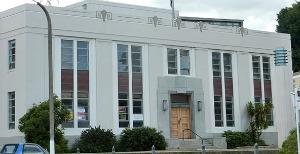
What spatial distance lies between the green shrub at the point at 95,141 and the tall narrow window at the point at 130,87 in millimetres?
2148

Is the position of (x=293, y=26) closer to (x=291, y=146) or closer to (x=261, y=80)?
(x=261, y=80)

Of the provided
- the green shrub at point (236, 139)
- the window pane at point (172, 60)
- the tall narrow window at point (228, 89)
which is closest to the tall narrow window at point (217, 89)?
the tall narrow window at point (228, 89)

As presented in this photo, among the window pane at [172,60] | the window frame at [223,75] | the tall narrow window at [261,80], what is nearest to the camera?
the window pane at [172,60]

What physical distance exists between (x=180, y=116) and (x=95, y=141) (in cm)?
744

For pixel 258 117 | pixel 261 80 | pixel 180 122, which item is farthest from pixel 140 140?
pixel 261 80

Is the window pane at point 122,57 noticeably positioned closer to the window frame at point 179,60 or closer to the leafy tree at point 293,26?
the window frame at point 179,60

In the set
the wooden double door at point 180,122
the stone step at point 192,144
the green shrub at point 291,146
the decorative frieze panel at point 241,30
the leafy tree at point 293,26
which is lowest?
the stone step at point 192,144

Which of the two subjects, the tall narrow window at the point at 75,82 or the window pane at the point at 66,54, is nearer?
the tall narrow window at the point at 75,82

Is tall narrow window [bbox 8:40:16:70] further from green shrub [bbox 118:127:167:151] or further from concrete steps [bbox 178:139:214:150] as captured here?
concrete steps [bbox 178:139:214:150]

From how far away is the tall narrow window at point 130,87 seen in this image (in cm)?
3753

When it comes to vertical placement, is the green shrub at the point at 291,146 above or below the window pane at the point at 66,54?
below

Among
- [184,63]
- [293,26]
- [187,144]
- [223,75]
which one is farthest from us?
[293,26]

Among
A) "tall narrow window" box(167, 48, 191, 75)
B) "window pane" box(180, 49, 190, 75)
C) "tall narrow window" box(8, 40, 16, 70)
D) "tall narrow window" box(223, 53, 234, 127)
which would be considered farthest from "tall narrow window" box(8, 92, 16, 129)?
"tall narrow window" box(223, 53, 234, 127)

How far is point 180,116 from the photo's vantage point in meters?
39.9
